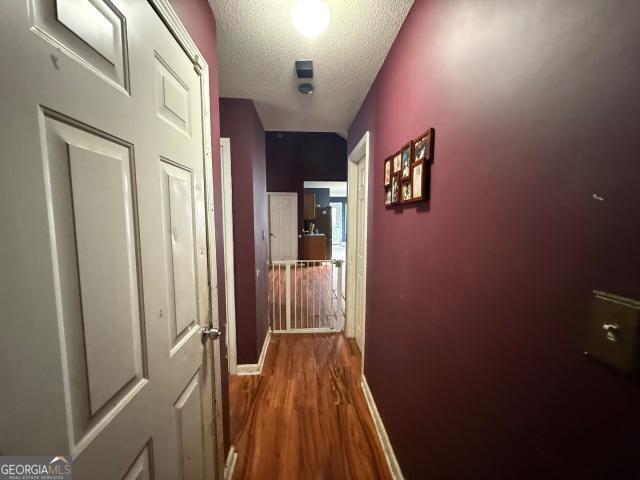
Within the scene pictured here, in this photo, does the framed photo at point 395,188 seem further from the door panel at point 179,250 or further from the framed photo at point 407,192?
the door panel at point 179,250

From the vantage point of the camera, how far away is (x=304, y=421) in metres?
1.71

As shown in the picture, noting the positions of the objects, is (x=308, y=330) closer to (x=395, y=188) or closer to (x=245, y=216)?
(x=245, y=216)

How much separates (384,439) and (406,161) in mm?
1682

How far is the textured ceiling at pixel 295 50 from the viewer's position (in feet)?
3.99

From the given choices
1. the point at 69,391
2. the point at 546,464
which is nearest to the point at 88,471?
the point at 69,391

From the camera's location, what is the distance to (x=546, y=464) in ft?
1.80

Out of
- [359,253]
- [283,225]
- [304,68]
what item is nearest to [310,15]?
[304,68]

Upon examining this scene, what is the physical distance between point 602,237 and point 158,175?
107cm

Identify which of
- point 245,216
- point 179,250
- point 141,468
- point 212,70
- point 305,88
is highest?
point 305,88

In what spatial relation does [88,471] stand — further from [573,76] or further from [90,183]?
[573,76]

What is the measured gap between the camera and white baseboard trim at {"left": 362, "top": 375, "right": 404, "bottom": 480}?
4.34 feet

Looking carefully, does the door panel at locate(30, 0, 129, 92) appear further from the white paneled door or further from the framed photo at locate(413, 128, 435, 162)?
the framed photo at locate(413, 128, 435, 162)

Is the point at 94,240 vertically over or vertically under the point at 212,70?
under

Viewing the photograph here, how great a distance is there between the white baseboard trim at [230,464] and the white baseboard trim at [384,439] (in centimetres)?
91
